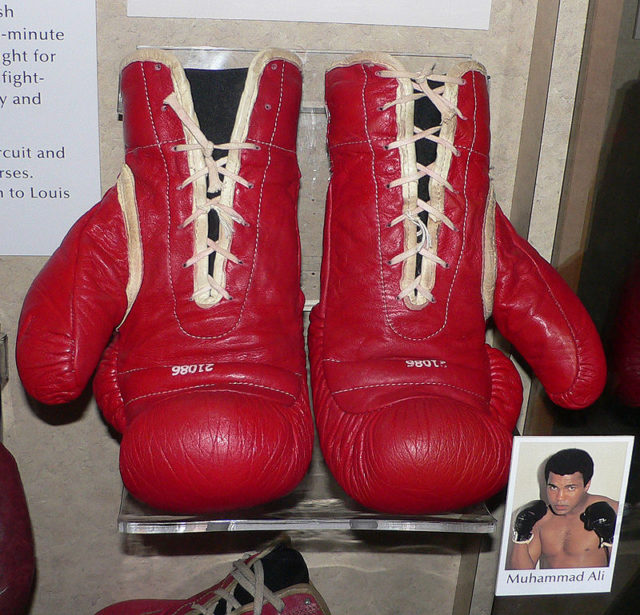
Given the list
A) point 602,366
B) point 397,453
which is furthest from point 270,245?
point 602,366

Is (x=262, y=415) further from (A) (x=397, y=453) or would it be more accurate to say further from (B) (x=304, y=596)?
(B) (x=304, y=596)

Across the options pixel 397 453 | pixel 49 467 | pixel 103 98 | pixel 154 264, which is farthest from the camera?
pixel 49 467

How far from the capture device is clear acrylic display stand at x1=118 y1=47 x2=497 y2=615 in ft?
2.36

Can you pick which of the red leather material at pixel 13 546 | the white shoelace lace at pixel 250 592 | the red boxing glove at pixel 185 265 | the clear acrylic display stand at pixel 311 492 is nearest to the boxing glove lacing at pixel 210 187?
the red boxing glove at pixel 185 265

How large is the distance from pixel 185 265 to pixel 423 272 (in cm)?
25

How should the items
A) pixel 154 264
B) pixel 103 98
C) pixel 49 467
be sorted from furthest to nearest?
pixel 49 467 < pixel 103 98 < pixel 154 264

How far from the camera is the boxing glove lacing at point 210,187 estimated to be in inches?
29.3

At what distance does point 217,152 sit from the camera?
0.76m

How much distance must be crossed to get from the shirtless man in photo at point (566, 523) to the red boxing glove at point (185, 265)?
227 millimetres

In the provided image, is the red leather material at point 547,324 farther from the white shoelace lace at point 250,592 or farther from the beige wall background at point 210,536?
the white shoelace lace at point 250,592

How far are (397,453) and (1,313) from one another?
0.59m

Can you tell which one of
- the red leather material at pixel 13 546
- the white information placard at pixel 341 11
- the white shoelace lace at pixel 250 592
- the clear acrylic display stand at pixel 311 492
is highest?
the white information placard at pixel 341 11

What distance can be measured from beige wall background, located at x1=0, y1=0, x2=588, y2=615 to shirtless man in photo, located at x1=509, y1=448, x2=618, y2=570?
1.14 ft

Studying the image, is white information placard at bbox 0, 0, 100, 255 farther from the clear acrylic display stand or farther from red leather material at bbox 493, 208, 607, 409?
red leather material at bbox 493, 208, 607, 409
